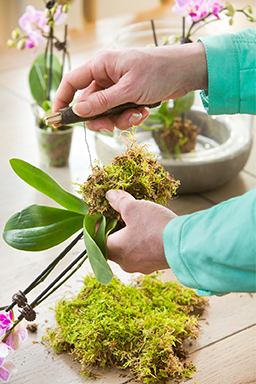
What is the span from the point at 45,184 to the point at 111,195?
102 mm

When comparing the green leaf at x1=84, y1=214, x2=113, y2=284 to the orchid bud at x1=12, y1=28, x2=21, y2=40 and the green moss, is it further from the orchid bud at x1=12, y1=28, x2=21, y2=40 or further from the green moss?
the orchid bud at x1=12, y1=28, x2=21, y2=40

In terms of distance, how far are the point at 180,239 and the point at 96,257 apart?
0.33 feet

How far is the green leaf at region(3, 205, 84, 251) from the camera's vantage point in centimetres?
60

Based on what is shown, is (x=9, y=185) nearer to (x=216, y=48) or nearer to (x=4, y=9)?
(x=216, y=48)

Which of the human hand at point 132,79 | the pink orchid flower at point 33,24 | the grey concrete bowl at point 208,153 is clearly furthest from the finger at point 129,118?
the pink orchid flower at point 33,24

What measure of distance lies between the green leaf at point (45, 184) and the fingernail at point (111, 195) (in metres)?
0.05

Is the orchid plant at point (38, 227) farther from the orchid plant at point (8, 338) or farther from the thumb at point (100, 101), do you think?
the thumb at point (100, 101)

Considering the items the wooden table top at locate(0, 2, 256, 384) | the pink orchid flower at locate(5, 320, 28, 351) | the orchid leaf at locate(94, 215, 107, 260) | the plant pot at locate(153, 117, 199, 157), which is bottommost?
the wooden table top at locate(0, 2, 256, 384)

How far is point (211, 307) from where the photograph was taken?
0.77 m

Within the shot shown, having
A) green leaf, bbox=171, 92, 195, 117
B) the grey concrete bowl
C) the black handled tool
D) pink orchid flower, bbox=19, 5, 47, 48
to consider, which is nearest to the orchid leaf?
the black handled tool

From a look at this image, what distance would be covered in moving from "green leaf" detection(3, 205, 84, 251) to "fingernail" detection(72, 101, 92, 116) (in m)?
0.14

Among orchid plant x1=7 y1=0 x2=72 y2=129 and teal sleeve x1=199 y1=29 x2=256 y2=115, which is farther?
orchid plant x1=7 y1=0 x2=72 y2=129

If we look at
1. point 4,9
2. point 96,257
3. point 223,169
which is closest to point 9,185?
point 223,169

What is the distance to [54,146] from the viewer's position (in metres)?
1.11
